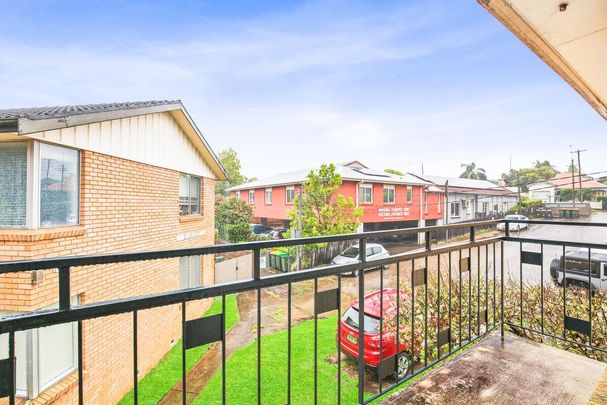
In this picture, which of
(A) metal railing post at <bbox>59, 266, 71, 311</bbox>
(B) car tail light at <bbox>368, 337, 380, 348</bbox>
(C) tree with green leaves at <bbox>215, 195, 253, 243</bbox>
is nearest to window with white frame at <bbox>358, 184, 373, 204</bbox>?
(C) tree with green leaves at <bbox>215, 195, 253, 243</bbox>

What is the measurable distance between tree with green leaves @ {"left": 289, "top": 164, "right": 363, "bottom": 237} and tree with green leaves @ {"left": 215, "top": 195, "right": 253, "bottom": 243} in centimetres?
406

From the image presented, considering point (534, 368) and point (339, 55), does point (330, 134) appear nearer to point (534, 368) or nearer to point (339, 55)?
point (339, 55)

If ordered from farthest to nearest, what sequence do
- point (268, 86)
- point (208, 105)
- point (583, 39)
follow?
point (208, 105), point (268, 86), point (583, 39)

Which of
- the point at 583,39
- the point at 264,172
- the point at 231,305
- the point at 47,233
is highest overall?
the point at 264,172

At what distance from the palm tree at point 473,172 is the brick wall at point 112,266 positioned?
61.7 meters

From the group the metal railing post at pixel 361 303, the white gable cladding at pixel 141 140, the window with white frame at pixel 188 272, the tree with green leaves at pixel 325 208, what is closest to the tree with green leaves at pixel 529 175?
the tree with green leaves at pixel 325 208

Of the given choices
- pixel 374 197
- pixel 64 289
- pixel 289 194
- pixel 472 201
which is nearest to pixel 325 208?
pixel 374 197

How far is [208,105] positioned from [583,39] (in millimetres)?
31032

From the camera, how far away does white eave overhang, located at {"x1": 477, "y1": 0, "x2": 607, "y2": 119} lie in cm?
130

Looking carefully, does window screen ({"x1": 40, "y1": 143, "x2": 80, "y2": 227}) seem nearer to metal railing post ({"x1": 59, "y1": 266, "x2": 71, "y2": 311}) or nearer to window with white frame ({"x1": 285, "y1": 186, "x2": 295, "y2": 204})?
metal railing post ({"x1": 59, "y1": 266, "x2": 71, "y2": 311})

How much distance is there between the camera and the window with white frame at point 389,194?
63.2 ft

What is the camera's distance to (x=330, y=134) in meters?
39.2

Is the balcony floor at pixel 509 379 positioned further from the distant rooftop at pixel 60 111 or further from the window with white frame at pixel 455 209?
the window with white frame at pixel 455 209

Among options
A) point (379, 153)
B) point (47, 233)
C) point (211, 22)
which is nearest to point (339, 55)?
point (211, 22)
